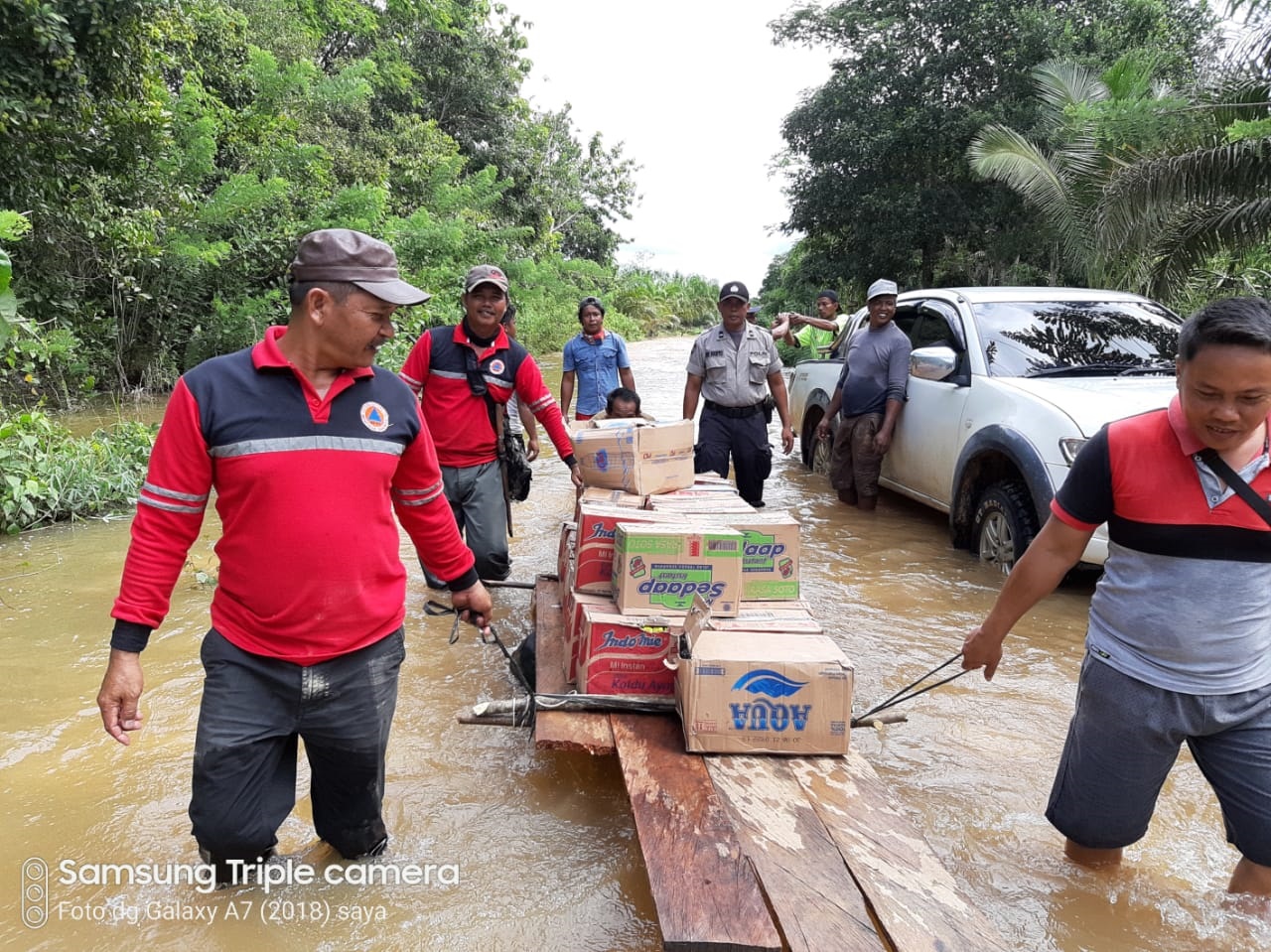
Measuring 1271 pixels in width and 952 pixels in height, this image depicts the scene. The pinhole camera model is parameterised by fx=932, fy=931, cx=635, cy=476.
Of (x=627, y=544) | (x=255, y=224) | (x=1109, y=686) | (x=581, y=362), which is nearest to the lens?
(x=1109, y=686)

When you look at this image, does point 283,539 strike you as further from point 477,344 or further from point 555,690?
point 477,344

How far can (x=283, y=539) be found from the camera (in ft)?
7.92

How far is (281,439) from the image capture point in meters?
2.39

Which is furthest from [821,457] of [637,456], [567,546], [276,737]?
[276,737]

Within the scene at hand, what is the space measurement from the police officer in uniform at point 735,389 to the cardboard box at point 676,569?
3.24 meters

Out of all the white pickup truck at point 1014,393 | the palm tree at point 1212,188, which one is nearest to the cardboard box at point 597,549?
the white pickup truck at point 1014,393

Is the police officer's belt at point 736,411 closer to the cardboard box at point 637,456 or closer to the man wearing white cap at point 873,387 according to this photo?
the man wearing white cap at point 873,387

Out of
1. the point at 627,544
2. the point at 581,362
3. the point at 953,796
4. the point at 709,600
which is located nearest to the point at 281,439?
the point at 627,544

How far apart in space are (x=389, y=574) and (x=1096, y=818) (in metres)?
2.16

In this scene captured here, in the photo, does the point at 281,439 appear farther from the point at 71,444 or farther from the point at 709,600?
the point at 71,444

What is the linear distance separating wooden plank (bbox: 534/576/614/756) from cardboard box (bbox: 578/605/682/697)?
0.48 ft

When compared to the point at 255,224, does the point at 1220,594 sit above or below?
below

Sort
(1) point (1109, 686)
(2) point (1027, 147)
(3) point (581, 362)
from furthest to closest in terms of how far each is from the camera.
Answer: (2) point (1027, 147), (3) point (581, 362), (1) point (1109, 686)

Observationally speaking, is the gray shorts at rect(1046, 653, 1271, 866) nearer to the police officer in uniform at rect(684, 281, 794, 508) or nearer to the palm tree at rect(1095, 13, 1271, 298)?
the police officer in uniform at rect(684, 281, 794, 508)
